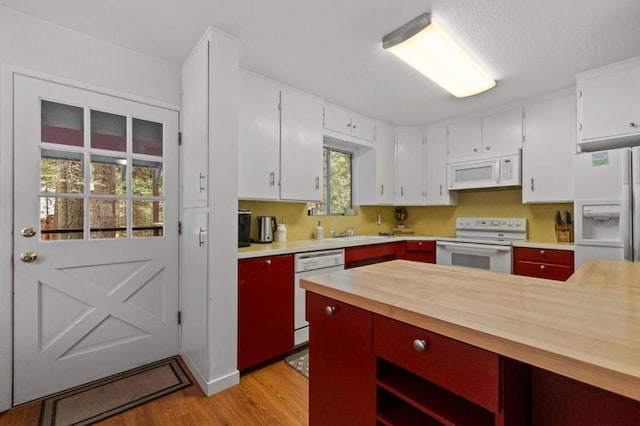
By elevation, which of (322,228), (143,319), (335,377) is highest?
(322,228)

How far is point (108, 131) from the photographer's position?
210 cm

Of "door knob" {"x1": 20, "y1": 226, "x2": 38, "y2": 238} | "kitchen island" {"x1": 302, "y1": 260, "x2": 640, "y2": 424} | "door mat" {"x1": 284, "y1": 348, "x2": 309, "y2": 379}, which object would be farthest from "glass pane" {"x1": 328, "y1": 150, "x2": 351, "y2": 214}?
"door knob" {"x1": 20, "y1": 226, "x2": 38, "y2": 238}

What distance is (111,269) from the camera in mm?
2096

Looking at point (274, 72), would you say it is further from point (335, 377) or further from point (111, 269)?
point (335, 377)

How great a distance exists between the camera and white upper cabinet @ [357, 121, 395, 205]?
12.3 ft

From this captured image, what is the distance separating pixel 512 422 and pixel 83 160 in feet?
8.42

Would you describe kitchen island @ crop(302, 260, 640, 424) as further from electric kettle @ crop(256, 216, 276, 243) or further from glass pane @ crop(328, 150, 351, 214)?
glass pane @ crop(328, 150, 351, 214)

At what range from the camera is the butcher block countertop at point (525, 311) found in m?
0.54

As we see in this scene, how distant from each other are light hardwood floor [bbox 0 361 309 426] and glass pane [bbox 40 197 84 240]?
102cm

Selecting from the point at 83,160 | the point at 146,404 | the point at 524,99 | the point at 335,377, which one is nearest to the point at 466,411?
the point at 335,377

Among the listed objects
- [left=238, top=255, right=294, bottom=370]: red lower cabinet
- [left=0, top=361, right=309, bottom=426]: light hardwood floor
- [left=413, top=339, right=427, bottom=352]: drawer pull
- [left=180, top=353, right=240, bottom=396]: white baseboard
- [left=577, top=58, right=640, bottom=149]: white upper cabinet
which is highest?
[left=577, top=58, right=640, bottom=149]: white upper cabinet

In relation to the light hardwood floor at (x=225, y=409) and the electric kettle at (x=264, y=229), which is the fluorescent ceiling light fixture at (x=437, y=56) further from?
the light hardwood floor at (x=225, y=409)

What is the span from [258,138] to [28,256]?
1703 millimetres

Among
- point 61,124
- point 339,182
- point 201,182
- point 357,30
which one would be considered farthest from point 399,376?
point 339,182
